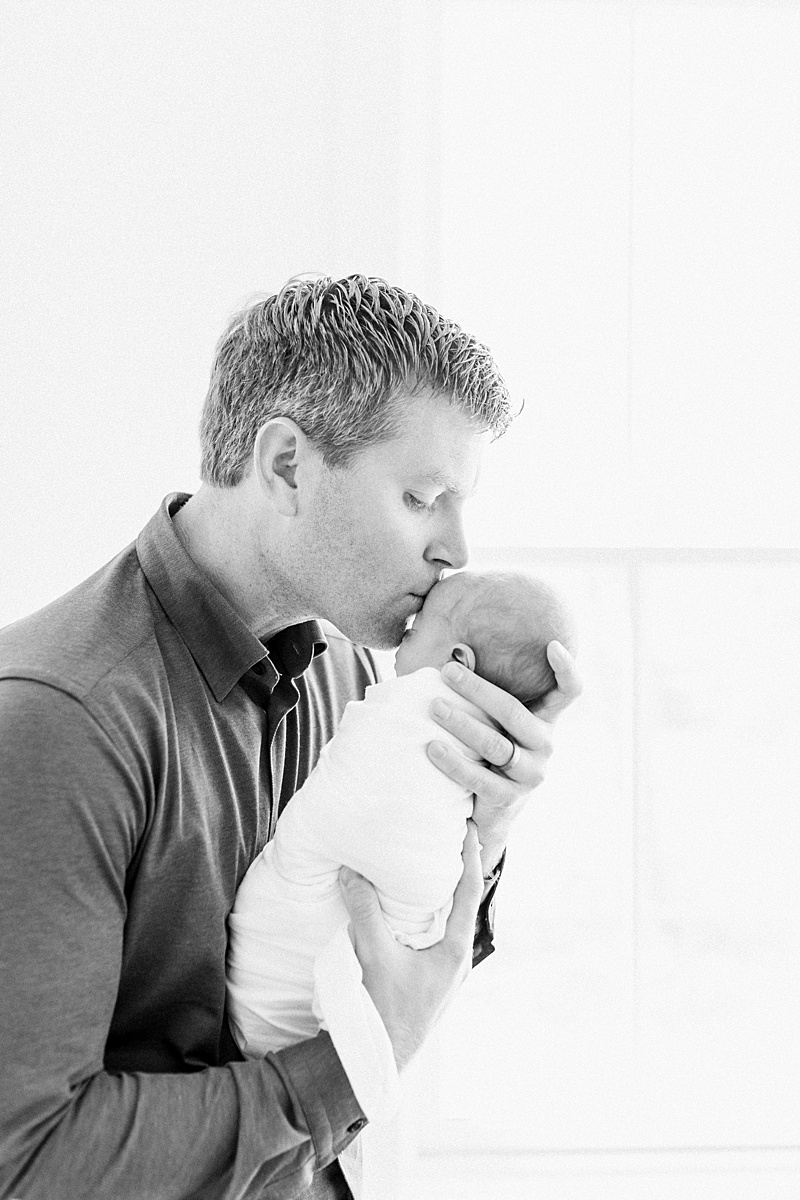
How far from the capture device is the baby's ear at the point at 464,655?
1378mm

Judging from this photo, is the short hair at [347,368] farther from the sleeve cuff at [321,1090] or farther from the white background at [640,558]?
the white background at [640,558]

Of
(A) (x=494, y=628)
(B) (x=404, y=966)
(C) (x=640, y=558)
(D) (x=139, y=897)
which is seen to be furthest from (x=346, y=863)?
(C) (x=640, y=558)

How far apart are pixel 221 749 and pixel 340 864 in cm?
19

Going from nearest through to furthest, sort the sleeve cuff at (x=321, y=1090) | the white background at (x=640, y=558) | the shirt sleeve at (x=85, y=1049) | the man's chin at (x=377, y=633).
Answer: the shirt sleeve at (x=85, y=1049), the sleeve cuff at (x=321, y=1090), the man's chin at (x=377, y=633), the white background at (x=640, y=558)

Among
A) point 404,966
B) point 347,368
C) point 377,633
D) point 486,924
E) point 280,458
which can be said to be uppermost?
point 347,368

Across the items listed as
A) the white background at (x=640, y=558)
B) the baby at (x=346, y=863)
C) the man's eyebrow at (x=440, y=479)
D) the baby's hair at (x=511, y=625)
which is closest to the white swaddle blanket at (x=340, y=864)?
the baby at (x=346, y=863)

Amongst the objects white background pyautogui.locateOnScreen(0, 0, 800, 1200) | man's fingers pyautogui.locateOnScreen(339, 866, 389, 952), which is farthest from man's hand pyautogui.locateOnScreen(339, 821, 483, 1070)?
white background pyautogui.locateOnScreen(0, 0, 800, 1200)

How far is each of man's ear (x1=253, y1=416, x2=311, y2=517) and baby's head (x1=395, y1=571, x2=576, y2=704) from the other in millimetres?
223

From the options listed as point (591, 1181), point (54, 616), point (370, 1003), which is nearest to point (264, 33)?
point (54, 616)

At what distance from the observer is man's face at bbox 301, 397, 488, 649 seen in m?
1.33

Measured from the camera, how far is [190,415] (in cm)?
199

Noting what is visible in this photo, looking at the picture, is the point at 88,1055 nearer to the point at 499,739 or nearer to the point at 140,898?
the point at 140,898

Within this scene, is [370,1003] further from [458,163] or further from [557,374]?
[458,163]

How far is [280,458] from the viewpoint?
1347 mm
